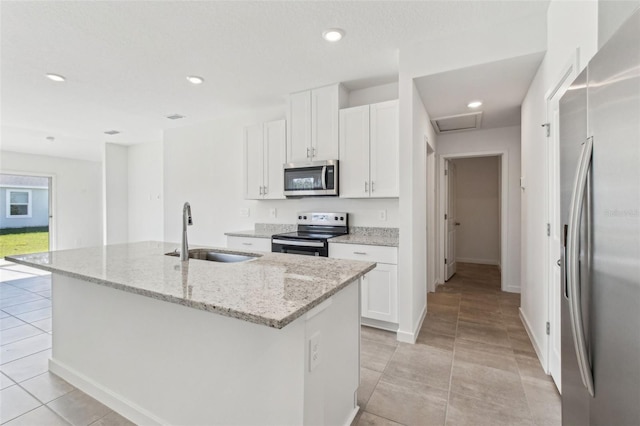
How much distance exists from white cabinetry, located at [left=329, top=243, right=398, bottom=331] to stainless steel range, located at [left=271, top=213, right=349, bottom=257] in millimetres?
151

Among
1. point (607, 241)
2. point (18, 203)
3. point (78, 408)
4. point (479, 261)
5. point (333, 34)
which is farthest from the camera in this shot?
point (18, 203)

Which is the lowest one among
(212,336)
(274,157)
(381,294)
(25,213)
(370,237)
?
(381,294)

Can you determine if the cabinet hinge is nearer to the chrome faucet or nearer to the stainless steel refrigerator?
the stainless steel refrigerator

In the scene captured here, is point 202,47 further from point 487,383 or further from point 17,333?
point 487,383

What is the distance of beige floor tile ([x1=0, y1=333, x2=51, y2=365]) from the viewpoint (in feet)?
7.97

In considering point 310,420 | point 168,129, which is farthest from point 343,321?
point 168,129

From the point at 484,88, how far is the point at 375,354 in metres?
2.65

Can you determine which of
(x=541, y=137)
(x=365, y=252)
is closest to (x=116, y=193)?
(x=365, y=252)

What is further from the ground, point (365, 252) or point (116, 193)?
point (116, 193)

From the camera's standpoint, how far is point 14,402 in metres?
1.86

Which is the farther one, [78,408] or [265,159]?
[265,159]

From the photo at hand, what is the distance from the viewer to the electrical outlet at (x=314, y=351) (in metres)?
1.19

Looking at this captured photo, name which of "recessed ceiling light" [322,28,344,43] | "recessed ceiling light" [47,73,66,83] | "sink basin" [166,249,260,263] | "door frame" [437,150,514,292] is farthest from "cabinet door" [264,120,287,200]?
"door frame" [437,150,514,292]

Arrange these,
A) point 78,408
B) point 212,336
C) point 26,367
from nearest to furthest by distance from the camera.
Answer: point 212,336 < point 78,408 < point 26,367
